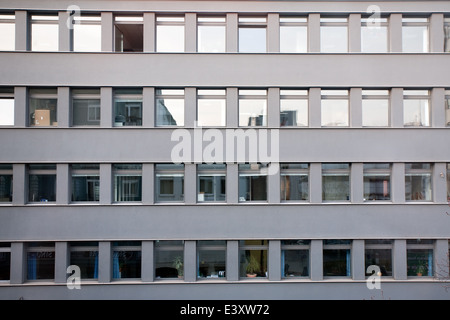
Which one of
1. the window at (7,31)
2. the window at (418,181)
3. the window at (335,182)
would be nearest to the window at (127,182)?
the window at (7,31)

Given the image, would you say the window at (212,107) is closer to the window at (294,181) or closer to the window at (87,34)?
the window at (294,181)

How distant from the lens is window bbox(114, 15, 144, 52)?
11602 millimetres

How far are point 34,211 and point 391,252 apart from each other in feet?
36.6

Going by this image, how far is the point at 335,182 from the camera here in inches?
454

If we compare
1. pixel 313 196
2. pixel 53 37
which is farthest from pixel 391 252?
pixel 53 37

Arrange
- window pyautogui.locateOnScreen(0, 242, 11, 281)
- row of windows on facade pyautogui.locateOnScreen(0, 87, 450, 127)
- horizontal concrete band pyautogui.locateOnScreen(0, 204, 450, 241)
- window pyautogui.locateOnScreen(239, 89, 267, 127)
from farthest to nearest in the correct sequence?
window pyautogui.locateOnScreen(239, 89, 267, 127)
row of windows on facade pyautogui.locateOnScreen(0, 87, 450, 127)
window pyautogui.locateOnScreen(0, 242, 11, 281)
horizontal concrete band pyautogui.locateOnScreen(0, 204, 450, 241)

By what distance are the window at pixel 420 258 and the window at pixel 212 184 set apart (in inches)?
239

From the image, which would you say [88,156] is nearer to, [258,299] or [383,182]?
[258,299]

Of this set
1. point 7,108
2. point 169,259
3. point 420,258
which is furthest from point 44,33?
point 420,258

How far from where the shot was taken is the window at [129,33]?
11602mm

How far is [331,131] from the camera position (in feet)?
37.2

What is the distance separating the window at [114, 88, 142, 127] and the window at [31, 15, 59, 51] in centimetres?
252

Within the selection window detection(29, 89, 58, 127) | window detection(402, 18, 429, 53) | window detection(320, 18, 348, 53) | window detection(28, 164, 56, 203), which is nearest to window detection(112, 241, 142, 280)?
window detection(28, 164, 56, 203)

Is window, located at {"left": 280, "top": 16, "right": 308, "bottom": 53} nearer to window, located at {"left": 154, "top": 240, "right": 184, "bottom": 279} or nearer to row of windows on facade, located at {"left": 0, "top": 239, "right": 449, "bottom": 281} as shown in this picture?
row of windows on facade, located at {"left": 0, "top": 239, "right": 449, "bottom": 281}
